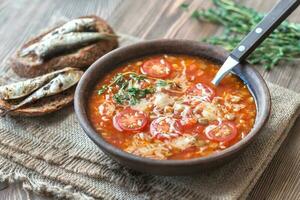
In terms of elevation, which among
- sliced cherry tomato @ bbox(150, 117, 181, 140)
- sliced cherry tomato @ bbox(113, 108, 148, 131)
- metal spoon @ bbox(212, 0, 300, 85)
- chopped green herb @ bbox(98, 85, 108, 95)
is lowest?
chopped green herb @ bbox(98, 85, 108, 95)

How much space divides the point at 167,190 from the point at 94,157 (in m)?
0.50

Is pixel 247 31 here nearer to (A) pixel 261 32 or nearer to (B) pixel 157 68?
(A) pixel 261 32

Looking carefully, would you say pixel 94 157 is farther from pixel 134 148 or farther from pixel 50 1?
pixel 50 1

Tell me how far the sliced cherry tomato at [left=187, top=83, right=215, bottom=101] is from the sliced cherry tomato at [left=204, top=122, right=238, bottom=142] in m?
0.24

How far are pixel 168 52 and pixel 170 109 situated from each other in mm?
596

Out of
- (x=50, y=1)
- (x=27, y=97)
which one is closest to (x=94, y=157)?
(x=27, y=97)

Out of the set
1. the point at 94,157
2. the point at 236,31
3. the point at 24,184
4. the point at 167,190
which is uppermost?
the point at 236,31

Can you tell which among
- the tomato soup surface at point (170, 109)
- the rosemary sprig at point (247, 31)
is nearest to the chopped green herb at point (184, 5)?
the rosemary sprig at point (247, 31)

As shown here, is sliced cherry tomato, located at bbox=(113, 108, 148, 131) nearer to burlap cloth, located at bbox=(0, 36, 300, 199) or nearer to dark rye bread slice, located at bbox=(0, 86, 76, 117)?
burlap cloth, located at bbox=(0, 36, 300, 199)

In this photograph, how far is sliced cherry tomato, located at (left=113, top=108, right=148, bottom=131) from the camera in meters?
3.17

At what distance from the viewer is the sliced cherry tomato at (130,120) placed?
10.4ft

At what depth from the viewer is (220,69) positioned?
348 centimetres

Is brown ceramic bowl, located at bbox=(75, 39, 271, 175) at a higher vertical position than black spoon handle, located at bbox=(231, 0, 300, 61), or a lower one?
lower

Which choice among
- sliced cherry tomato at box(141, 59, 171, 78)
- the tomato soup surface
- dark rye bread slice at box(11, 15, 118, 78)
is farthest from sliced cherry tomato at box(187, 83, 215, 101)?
dark rye bread slice at box(11, 15, 118, 78)
